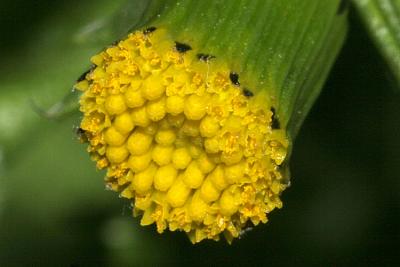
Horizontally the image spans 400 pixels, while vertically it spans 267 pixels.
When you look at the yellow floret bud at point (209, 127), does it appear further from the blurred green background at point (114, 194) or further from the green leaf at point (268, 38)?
the blurred green background at point (114, 194)

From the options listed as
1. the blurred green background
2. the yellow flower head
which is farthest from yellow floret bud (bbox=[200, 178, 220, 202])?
the blurred green background

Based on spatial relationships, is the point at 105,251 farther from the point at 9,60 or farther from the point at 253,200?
the point at 253,200

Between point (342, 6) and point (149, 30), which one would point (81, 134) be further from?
point (342, 6)

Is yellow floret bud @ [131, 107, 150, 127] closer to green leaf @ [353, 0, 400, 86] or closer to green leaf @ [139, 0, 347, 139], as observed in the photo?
green leaf @ [139, 0, 347, 139]

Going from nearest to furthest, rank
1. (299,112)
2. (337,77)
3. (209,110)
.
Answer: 1. (209,110)
2. (299,112)
3. (337,77)

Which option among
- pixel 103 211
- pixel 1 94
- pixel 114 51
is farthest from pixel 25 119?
pixel 114 51

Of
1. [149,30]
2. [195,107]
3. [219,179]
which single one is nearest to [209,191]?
[219,179]
